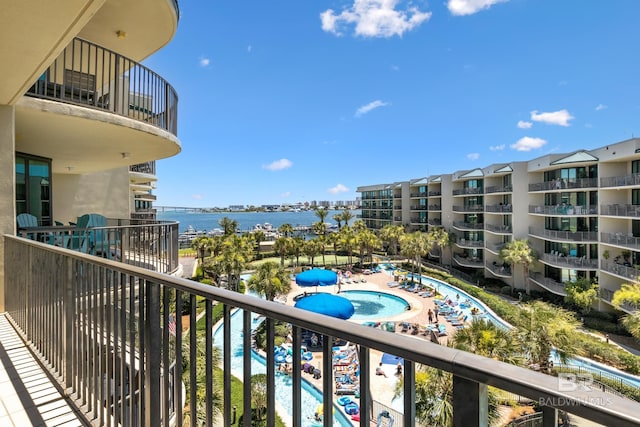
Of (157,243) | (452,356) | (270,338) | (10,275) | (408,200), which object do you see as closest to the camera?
(452,356)

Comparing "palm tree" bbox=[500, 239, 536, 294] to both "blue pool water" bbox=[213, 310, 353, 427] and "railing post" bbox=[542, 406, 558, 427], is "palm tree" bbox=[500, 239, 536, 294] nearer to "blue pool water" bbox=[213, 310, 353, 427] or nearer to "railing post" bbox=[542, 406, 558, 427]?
"blue pool water" bbox=[213, 310, 353, 427]

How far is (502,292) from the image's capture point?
97.6ft

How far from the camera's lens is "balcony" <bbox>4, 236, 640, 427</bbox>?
2.98 feet

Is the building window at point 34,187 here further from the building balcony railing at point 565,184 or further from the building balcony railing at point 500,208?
the building balcony railing at point 500,208

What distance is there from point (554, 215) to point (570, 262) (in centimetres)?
406

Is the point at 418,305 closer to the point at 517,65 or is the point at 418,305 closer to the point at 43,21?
the point at 43,21

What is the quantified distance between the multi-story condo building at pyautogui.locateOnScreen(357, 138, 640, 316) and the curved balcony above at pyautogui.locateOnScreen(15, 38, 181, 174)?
Result: 88.3ft

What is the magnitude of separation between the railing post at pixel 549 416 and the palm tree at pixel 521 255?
106 feet

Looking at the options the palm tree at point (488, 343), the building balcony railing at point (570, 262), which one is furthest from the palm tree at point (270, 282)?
the building balcony railing at point (570, 262)

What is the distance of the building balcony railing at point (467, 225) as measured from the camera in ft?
120

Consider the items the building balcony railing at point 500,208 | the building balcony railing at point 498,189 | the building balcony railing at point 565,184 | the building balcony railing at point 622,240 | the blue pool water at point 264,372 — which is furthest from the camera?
the building balcony railing at point 498,189

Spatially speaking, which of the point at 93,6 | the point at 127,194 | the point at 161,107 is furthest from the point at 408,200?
the point at 93,6

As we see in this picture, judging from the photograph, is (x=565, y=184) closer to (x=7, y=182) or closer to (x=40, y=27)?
(x=40, y=27)

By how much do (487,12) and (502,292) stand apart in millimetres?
23749
